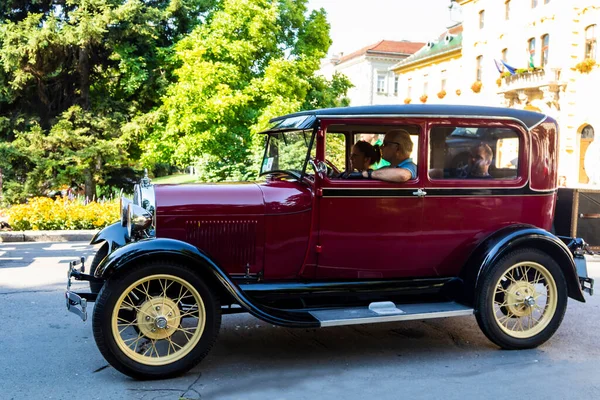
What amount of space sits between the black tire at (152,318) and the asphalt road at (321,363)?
0.45ft

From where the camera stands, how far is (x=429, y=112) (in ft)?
17.3

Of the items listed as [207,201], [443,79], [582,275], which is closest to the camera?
[207,201]

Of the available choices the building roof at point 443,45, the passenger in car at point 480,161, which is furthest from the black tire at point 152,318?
the building roof at point 443,45

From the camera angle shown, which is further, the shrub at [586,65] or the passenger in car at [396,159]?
the shrub at [586,65]

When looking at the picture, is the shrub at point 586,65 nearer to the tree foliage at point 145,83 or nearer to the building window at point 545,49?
the building window at point 545,49

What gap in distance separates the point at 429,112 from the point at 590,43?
27.3 m

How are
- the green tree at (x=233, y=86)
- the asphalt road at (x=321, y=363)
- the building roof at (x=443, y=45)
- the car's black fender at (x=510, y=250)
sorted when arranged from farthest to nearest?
1. the building roof at (x=443, y=45)
2. the green tree at (x=233, y=86)
3. the car's black fender at (x=510, y=250)
4. the asphalt road at (x=321, y=363)

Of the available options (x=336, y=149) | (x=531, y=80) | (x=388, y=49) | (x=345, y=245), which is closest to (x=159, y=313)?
(x=345, y=245)

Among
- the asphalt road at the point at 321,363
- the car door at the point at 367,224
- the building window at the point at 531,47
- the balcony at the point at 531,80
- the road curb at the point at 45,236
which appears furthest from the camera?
the building window at the point at 531,47

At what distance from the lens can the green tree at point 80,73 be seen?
20.8 m

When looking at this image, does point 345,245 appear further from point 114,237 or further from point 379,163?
point 114,237

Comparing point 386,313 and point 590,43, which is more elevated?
point 590,43

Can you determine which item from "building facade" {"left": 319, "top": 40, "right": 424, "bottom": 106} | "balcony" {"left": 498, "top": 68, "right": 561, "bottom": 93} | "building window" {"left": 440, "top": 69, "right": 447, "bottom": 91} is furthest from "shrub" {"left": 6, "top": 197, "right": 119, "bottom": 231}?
"building facade" {"left": 319, "top": 40, "right": 424, "bottom": 106}

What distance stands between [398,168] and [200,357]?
7.31ft
